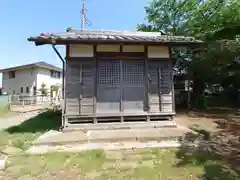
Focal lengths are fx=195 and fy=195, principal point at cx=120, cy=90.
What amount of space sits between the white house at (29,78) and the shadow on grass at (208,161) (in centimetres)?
2126

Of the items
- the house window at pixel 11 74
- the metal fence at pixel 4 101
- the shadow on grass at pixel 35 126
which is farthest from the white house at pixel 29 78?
the shadow on grass at pixel 35 126

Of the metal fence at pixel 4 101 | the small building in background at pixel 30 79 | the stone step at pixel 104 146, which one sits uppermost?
the small building in background at pixel 30 79

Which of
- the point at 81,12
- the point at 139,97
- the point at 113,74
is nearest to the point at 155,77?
the point at 139,97

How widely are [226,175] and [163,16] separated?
1340 centimetres

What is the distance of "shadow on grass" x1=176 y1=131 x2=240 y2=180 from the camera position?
Answer: 3318 mm

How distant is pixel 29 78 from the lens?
23312mm

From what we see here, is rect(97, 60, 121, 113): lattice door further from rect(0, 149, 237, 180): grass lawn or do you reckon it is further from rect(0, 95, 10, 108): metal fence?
rect(0, 95, 10, 108): metal fence

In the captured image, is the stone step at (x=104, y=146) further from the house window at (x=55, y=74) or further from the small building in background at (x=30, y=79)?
the house window at (x=55, y=74)

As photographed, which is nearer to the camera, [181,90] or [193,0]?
[193,0]

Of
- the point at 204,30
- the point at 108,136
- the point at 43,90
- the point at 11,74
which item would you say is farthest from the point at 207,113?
the point at 11,74

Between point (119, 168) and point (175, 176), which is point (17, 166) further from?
point (175, 176)

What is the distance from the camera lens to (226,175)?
3316 millimetres

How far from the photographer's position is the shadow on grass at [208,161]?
10.9ft

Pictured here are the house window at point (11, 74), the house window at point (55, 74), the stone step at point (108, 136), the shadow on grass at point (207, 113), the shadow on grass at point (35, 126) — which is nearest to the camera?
the stone step at point (108, 136)
